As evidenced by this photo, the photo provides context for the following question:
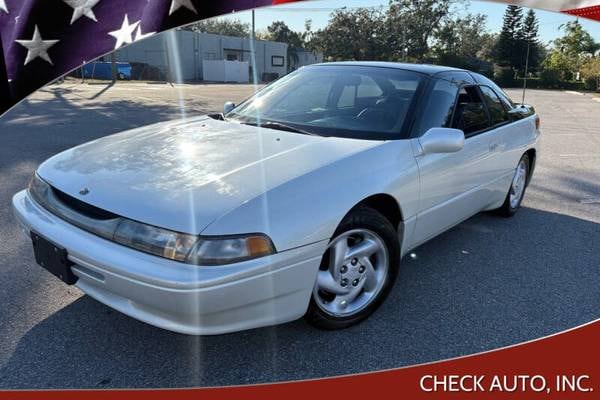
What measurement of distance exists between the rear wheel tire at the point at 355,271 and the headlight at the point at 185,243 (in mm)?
495

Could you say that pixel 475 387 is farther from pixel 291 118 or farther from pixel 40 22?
pixel 40 22

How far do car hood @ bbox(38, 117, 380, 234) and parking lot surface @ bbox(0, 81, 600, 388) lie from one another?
76 cm

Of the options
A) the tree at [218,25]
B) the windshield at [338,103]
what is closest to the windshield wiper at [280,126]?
the windshield at [338,103]

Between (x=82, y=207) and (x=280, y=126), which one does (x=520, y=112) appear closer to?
(x=280, y=126)

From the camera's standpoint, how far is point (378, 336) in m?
2.67

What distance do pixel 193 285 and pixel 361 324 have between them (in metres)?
1.16

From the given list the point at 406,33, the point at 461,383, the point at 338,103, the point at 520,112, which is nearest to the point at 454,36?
the point at 406,33

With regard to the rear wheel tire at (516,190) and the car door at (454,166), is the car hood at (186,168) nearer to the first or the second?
the car door at (454,166)

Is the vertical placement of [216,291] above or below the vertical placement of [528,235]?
above

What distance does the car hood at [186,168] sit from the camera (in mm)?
2166

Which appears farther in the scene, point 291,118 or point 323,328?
point 291,118

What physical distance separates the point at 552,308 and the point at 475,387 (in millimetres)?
997

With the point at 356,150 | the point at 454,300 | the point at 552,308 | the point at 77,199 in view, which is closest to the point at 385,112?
the point at 356,150

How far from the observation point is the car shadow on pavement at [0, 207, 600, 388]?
91.6 inches
